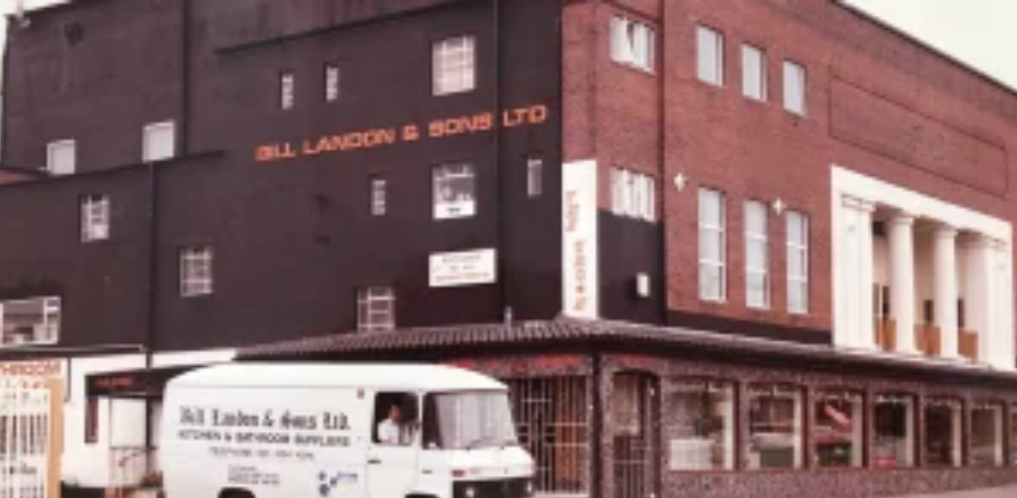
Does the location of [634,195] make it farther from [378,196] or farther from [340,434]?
[340,434]

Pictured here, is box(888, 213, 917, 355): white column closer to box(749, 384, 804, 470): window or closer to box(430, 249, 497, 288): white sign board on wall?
box(749, 384, 804, 470): window

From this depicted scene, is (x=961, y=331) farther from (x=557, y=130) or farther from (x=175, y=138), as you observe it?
(x=175, y=138)

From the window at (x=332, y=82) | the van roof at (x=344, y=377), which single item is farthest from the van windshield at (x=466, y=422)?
the window at (x=332, y=82)

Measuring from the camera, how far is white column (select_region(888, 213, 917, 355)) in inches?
1892

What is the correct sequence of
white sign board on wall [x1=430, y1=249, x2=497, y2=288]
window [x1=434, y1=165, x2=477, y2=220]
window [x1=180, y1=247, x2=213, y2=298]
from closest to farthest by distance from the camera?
white sign board on wall [x1=430, y1=249, x2=497, y2=288]
window [x1=434, y1=165, x2=477, y2=220]
window [x1=180, y1=247, x2=213, y2=298]

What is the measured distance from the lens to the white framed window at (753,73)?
41438 millimetres

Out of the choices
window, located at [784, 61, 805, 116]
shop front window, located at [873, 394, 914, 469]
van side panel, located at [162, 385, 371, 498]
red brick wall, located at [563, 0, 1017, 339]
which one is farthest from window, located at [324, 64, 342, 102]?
shop front window, located at [873, 394, 914, 469]

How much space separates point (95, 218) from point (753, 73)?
59.7ft

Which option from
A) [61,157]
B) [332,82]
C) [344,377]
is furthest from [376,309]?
[61,157]

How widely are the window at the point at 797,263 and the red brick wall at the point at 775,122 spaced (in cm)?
25

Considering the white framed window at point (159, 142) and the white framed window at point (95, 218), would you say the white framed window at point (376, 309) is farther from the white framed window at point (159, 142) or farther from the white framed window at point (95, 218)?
the white framed window at point (95, 218)

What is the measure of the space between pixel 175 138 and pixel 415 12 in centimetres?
918

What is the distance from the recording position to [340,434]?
2748 centimetres

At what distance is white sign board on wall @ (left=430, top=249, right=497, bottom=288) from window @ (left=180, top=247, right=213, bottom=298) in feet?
24.9
